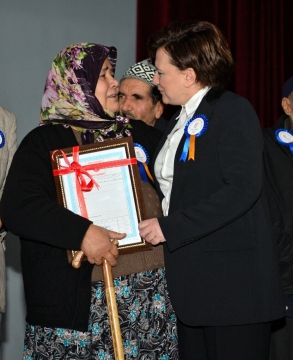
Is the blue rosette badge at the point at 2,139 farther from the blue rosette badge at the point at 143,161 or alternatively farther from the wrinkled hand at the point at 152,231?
the wrinkled hand at the point at 152,231

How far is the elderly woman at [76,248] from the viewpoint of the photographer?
2201 millimetres

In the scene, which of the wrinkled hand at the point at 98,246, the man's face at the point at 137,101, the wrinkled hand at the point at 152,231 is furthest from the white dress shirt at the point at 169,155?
the man's face at the point at 137,101

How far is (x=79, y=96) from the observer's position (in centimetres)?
238

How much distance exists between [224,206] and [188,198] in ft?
0.54

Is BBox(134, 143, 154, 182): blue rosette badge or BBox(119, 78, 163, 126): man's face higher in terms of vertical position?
BBox(119, 78, 163, 126): man's face

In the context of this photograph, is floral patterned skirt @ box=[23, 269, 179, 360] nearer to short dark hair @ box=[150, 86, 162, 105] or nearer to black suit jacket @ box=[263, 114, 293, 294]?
black suit jacket @ box=[263, 114, 293, 294]

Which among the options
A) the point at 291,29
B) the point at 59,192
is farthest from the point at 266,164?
the point at 291,29

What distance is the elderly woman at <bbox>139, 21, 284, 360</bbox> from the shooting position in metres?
2.15

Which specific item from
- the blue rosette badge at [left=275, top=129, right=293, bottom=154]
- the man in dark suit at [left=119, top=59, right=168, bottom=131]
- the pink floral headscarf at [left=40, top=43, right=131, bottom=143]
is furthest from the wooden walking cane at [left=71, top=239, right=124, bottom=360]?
the man in dark suit at [left=119, top=59, right=168, bottom=131]

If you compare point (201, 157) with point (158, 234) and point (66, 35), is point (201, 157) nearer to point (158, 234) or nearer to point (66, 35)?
point (158, 234)

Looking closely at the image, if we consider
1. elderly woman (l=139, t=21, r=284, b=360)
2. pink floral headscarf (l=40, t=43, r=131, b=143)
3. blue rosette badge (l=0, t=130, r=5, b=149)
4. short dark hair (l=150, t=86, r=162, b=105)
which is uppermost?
pink floral headscarf (l=40, t=43, r=131, b=143)

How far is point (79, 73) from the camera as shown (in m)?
2.39

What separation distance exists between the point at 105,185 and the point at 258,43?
8.74 ft

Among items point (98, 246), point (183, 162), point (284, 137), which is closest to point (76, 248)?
point (98, 246)
